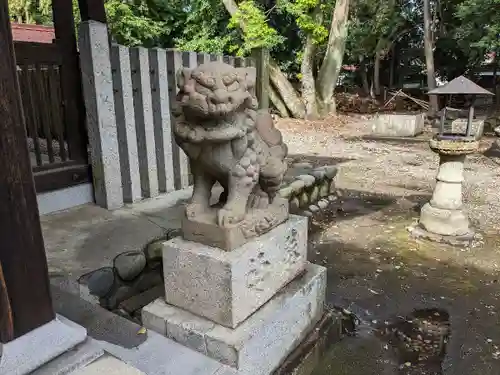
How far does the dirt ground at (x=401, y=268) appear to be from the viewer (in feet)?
8.57

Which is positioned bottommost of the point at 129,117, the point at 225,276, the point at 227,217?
the point at 225,276

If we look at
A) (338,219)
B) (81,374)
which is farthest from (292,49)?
(81,374)

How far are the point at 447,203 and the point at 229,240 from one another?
341cm

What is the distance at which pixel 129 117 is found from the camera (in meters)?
4.06

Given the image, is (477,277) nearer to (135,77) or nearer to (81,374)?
(81,374)

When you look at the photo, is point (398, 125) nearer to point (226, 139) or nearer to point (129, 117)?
point (129, 117)

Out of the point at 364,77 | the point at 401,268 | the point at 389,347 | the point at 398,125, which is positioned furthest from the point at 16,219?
the point at 364,77

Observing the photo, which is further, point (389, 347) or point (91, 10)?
point (91, 10)

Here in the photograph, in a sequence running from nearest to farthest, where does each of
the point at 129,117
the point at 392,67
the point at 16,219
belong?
the point at 16,219 < the point at 129,117 < the point at 392,67

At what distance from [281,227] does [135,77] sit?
8.48ft

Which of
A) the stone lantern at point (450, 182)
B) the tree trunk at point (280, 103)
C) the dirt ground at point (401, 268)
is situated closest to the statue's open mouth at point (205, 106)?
the dirt ground at point (401, 268)

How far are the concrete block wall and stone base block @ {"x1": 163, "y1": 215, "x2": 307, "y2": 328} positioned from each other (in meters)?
2.08

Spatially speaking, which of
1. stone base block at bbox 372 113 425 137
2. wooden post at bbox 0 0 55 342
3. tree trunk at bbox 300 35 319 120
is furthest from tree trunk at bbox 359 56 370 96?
wooden post at bbox 0 0 55 342

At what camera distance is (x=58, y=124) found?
3871 millimetres
